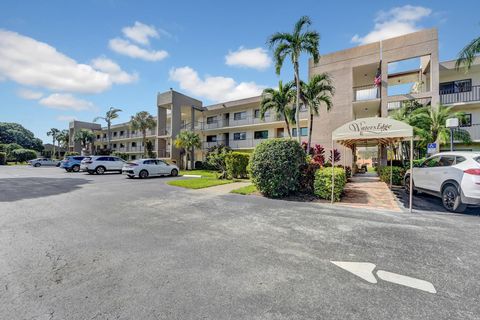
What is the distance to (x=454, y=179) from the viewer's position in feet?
23.0

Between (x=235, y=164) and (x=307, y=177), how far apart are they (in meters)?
7.67

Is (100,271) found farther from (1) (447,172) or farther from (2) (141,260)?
(1) (447,172)

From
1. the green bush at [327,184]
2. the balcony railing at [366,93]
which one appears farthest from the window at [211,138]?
the green bush at [327,184]

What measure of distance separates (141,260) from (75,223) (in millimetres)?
3314

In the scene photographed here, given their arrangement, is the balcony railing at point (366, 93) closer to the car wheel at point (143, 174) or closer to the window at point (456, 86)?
the window at point (456, 86)

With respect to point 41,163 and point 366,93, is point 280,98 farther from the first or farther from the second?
point 41,163

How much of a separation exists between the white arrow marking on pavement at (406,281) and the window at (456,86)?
74.4ft

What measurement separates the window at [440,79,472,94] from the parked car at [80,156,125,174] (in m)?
30.6

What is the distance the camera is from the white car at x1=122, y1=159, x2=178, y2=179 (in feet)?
56.3

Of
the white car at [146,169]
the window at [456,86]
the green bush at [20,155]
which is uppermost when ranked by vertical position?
the window at [456,86]

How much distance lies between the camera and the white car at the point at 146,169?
17172 mm

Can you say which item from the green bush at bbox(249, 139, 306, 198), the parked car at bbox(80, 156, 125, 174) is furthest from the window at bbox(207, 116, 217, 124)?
the green bush at bbox(249, 139, 306, 198)

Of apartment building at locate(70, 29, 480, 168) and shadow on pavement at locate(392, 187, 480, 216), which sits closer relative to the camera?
shadow on pavement at locate(392, 187, 480, 216)

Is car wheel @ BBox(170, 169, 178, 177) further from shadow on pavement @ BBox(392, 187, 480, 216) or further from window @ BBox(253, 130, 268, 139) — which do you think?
shadow on pavement @ BBox(392, 187, 480, 216)
